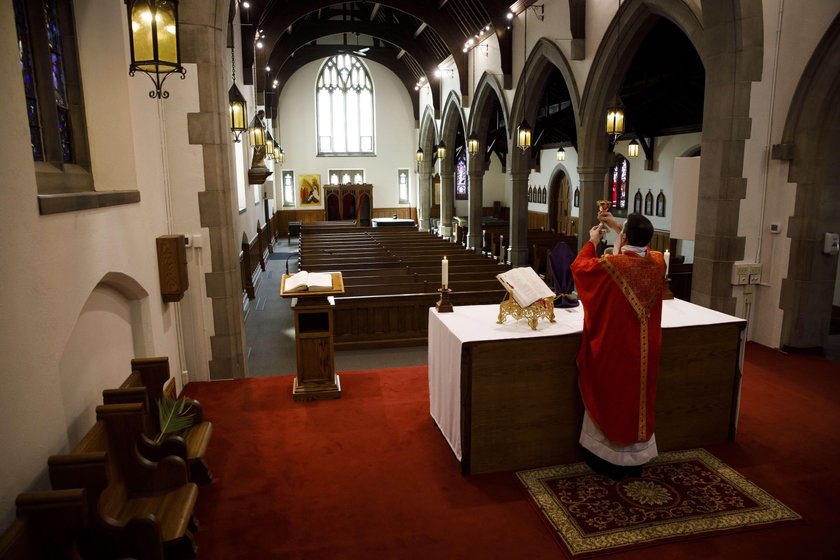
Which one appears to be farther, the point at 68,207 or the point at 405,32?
the point at 405,32

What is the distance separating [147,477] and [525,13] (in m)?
11.2

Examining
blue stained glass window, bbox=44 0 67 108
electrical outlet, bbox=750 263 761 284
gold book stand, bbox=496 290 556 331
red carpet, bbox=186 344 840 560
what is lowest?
red carpet, bbox=186 344 840 560

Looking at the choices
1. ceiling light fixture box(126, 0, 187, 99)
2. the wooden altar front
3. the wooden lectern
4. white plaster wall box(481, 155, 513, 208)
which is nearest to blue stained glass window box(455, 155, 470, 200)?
white plaster wall box(481, 155, 513, 208)

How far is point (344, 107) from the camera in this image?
23.5m

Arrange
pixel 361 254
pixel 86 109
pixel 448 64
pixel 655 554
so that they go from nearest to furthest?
pixel 655 554, pixel 86 109, pixel 361 254, pixel 448 64

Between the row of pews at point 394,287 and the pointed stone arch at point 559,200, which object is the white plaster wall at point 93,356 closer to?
the row of pews at point 394,287

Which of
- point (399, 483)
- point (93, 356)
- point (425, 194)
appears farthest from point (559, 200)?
point (93, 356)

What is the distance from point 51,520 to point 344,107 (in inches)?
897

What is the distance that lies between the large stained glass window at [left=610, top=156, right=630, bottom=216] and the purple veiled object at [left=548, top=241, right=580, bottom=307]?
42.7 feet

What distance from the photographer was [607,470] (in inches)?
143

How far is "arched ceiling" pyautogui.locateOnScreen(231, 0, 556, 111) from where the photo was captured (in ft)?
40.2

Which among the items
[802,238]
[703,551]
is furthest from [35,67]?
[802,238]

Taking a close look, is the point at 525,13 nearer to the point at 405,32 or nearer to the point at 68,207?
the point at 405,32

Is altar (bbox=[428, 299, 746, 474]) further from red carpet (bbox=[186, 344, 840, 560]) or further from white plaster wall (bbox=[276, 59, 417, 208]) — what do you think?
white plaster wall (bbox=[276, 59, 417, 208])
